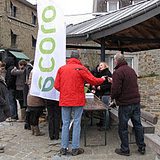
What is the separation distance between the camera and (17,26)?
1130 inches

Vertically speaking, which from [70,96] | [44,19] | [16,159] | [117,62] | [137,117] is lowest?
[16,159]

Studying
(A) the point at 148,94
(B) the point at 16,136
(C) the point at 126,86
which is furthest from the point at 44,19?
(A) the point at 148,94

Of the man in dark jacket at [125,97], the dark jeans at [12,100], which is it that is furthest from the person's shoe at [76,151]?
the dark jeans at [12,100]

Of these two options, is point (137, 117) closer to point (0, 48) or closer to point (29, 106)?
point (29, 106)

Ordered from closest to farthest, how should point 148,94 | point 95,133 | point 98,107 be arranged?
point 98,107 → point 95,133 → point 148,94

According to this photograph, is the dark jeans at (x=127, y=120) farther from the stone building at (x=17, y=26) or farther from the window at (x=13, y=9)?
the window at (x=13, y=9)

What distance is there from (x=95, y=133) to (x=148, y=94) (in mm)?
4405

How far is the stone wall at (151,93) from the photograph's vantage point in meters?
11.2

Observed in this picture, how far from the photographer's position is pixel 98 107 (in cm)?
648

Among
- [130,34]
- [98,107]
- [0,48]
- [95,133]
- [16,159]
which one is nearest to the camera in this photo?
[16,159]

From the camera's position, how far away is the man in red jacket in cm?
574

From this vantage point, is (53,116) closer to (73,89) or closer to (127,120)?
(73,89)

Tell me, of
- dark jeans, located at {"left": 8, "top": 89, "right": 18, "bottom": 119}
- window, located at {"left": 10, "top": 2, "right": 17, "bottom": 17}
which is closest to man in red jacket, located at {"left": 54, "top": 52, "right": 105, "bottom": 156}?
dark jeans, located at {"left": 8, "top": 89, "right": 18, "bottom": 119}

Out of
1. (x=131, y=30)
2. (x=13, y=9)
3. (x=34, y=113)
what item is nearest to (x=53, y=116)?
(x=34, y=113)
